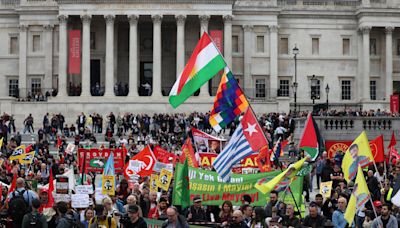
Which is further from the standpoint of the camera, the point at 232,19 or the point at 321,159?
the point at 232,19

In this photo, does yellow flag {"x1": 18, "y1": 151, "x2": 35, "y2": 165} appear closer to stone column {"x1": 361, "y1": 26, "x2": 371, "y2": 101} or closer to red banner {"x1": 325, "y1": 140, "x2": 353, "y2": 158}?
red banner {"x1": 325, "y1": 140, "x2": 353, "y2": 158}

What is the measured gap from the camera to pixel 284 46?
6888 cm

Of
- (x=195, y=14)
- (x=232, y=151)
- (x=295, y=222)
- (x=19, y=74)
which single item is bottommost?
(x=295, y=222)

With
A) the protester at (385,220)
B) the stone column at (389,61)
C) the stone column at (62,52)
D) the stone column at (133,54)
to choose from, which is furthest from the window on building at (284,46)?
the protester at (385,220)

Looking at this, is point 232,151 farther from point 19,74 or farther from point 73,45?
point 19,74

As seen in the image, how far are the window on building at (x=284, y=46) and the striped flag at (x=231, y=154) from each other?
Answer: 166 feet

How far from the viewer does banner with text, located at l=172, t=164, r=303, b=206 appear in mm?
18516

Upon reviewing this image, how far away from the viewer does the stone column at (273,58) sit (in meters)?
66.8

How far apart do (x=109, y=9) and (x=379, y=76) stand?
21.6 m

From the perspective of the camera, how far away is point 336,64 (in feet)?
228

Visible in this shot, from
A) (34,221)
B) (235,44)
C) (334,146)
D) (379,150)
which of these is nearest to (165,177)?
(34,221)

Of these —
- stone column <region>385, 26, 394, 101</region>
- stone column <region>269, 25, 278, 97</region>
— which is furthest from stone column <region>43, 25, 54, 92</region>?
stone column <region>385, 26, 394, 101</region>

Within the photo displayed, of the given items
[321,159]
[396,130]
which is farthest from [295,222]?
[396,130]

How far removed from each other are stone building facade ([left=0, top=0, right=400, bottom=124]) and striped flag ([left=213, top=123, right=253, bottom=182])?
140 ft
